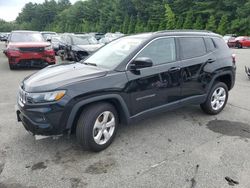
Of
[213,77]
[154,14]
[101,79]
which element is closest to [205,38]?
[213,77]

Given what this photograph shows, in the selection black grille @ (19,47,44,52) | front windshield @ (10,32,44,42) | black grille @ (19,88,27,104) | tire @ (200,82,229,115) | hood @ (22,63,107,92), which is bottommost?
tire @ (200,82,229,115)

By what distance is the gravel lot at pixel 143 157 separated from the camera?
114 inches

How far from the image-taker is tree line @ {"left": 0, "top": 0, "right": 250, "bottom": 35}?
115 ft

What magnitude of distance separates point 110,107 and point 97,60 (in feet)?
3.60

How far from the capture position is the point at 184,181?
113 inches

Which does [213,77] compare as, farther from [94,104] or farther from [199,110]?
[94,104]

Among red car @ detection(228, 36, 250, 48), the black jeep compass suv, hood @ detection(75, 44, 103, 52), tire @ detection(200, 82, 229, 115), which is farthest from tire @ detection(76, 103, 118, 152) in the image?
red car @ detection(228, 36, 250, 48)

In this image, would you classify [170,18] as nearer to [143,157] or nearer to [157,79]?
[157,79]

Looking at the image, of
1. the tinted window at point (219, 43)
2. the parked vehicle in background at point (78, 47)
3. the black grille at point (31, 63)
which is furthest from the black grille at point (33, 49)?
the tinted window at point (219, 43)

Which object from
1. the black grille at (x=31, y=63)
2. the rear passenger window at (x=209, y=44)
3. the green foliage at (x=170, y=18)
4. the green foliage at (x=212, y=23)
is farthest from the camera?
the green foliage at (x=170, y=18)

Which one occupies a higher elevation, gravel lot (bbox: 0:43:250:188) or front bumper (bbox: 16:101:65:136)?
front bumper (bbox: 16:101:65:136)

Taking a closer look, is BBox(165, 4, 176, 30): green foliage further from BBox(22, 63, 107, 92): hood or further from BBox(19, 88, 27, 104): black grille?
BBox(19, 88, 27, 104): black grille

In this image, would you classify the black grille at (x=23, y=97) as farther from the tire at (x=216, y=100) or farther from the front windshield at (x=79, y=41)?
the front windshield at (x=79, y=41)

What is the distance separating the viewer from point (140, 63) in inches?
139
